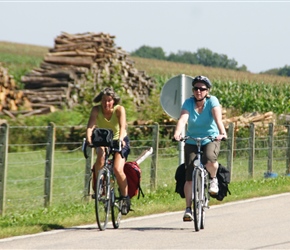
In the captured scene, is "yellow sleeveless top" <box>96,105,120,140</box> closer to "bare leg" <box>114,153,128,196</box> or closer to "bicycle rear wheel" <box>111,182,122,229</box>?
"bare leg" <box>114,153,128,196</box>

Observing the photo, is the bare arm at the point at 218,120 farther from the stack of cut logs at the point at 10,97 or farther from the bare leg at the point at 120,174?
the stack of cut logs at the point at 10,97

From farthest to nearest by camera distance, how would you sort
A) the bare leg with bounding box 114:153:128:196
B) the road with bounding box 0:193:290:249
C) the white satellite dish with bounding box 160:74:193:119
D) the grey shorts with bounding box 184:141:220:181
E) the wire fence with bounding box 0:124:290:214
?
the white satellite dish with bounding box 160:74:193:119
the wire fence with bounding box 0:124:290:214
the bare leg with bounding box 114:153:128:196
the grey shorts with bounding box 184:141:220:181
the road with bounding box 0:193:290:249

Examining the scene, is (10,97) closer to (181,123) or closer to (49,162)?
(49,162)

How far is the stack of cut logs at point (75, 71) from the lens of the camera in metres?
37.7

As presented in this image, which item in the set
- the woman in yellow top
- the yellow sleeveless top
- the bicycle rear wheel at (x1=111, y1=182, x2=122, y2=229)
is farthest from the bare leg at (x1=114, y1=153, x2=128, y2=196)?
the yellow sleeveless top

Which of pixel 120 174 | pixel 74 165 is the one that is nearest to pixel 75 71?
pixel 74 165

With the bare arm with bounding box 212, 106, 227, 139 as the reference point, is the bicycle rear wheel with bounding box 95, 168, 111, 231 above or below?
below

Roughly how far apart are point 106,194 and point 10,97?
82.7 ft

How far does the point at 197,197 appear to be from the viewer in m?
12.7

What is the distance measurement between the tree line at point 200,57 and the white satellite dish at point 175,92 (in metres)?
86.7

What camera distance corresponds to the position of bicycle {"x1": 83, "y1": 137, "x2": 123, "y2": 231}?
41.4ft

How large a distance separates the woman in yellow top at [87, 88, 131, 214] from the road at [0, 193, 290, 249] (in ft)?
2.55

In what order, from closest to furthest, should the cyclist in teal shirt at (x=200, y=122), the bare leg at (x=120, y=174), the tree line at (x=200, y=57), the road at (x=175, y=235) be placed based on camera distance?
the road at (x=175, y=235) < the cyclist in teal shirt at (x=200, y=122) < the bare leg at (x=120, y=174) < the tree line at (x=200, y=57)

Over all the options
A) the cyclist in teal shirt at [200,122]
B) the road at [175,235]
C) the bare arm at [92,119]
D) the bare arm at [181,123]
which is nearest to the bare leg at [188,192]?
the cyclist in teal shirt at [200,122]
